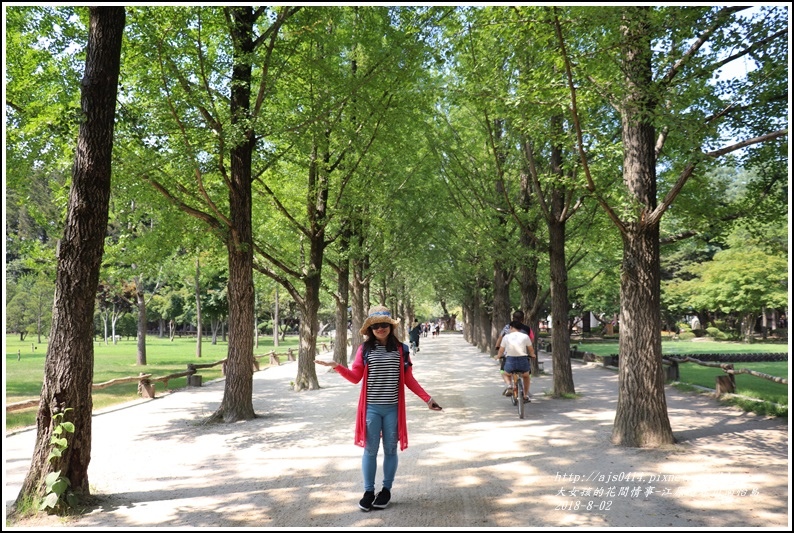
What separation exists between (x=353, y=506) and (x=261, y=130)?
266 inches

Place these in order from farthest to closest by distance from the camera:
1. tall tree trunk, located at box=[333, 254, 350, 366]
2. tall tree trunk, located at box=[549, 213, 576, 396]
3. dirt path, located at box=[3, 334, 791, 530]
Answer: tall tree trunk, located at box=[333, 254, 350, 366]
tall tree trunk, located at box=[549, 213, 576, 396]
dirt path, located at box=[3, 334, 791, 530]

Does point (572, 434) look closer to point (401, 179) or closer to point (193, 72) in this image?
point (193, 72)

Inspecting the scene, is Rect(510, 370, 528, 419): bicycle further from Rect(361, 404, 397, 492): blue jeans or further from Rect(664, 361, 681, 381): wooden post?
Rect(664, 361, 681, 381): wooden post

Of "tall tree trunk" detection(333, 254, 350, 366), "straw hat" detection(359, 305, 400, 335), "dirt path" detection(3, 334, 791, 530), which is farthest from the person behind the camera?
"tall tree trunk" detection(333, 254, 350, 366)

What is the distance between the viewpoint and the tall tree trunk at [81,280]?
5441 millimetres

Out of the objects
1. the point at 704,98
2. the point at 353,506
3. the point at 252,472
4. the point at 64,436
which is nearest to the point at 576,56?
the point at 704,98

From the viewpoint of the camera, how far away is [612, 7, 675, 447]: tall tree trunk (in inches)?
301

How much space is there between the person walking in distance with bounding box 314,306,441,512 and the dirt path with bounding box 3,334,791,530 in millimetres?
292

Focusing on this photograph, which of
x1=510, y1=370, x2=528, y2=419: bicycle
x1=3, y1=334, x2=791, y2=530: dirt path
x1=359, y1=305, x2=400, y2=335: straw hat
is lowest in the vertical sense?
x1=3, y1=334, x2=791, y2=530: dirt path

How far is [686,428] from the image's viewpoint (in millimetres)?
8820

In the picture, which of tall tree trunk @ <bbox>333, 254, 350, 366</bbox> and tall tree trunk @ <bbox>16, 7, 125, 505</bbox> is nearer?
tall tree trunk @ <bbox>16, 7, 125, 505</bbox>

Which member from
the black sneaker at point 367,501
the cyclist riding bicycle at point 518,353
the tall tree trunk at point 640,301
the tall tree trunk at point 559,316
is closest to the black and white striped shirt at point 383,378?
the black sneaker at point 367,501

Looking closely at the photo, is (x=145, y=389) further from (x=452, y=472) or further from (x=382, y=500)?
(x=382, y=500)

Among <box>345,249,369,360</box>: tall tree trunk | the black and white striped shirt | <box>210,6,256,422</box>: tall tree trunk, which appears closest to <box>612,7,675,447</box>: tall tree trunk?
the black and white striped shirt
